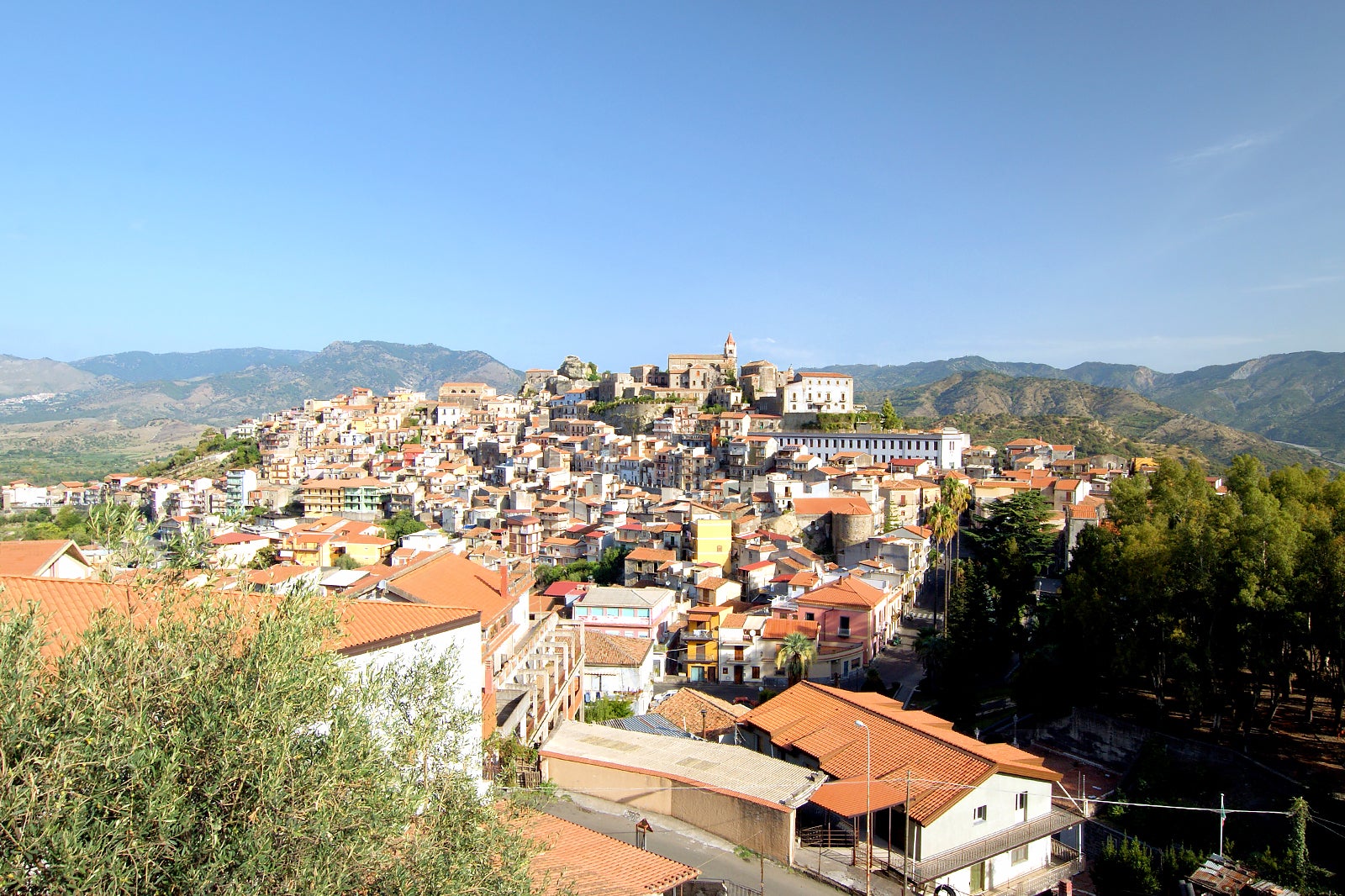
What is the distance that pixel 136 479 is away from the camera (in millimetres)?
84500

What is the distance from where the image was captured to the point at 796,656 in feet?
101

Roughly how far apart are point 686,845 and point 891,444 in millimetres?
57959

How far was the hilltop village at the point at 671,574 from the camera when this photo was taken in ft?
42.8

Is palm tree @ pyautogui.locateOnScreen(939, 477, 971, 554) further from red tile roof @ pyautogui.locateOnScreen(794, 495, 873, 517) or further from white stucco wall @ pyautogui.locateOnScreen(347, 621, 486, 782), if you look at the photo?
white stucco wall @ pyautogui.locateOnScreen(347, 621, 486, 782)

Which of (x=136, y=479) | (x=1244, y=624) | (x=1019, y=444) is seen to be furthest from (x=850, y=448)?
(x=136, y=479)

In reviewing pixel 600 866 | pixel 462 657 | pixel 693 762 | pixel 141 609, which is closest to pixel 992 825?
pixel 693 762

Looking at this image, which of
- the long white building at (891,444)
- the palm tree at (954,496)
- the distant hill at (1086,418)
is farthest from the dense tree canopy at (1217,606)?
the distant hill at (1086,418)

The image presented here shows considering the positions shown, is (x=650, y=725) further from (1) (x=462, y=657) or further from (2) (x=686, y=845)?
(1) (x=462, y=657)

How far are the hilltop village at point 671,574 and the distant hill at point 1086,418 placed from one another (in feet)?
105

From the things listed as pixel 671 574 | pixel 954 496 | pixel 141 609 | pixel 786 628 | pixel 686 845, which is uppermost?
pixel 141 609

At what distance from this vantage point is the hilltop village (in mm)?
13031

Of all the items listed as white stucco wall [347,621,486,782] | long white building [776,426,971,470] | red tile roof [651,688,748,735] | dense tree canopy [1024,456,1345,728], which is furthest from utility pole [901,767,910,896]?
long white building [776,426,971,470]

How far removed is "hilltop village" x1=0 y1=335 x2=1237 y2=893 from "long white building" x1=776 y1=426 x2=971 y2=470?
0.69 feet

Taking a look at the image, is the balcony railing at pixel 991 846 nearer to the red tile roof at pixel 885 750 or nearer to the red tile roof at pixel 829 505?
the red tile roof at pixel 885 750
